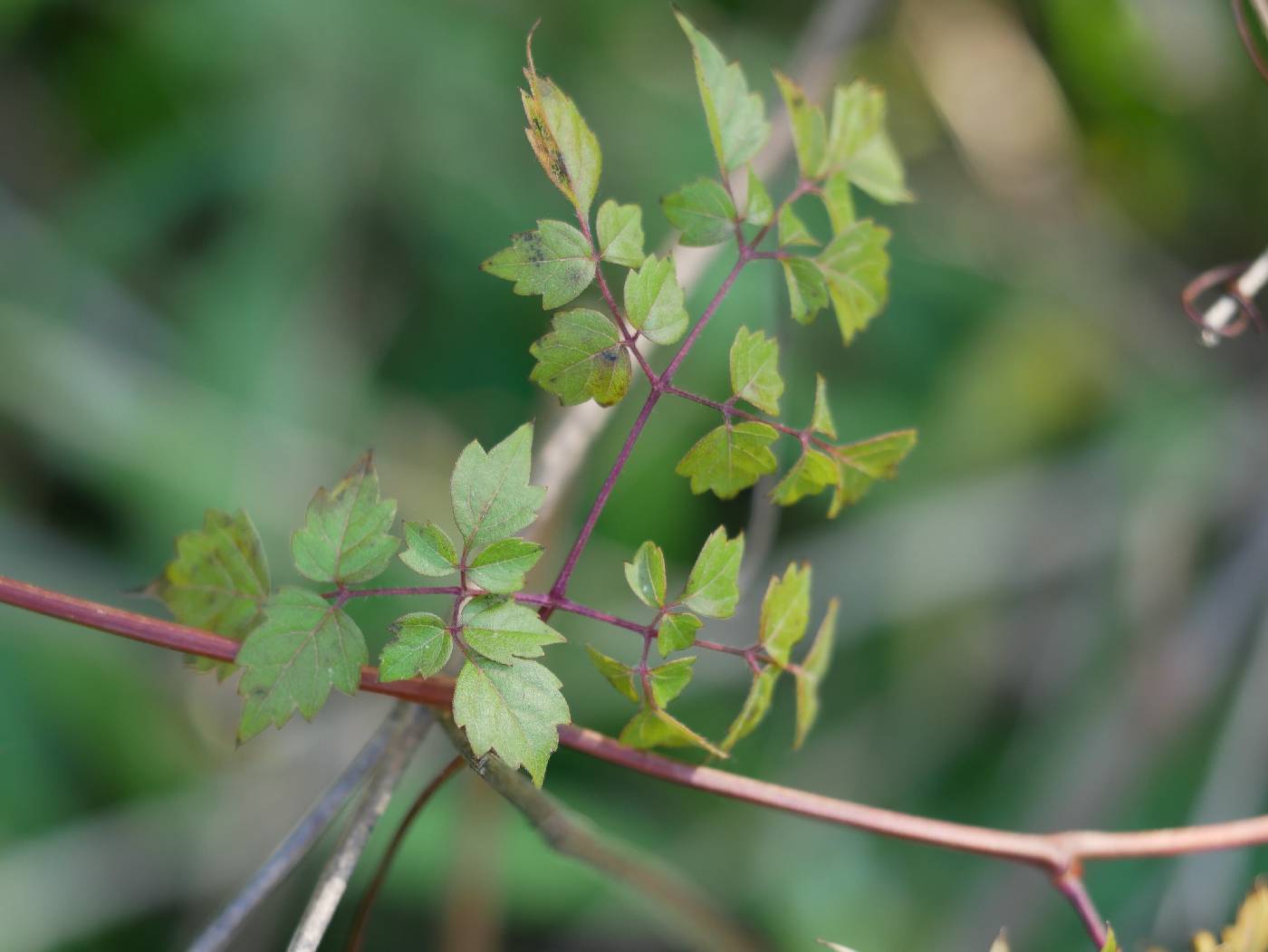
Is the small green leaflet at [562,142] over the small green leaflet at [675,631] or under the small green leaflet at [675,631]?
over

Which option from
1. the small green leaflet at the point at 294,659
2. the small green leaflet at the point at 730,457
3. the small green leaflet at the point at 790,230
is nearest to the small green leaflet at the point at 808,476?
the small green leaflet at the point at 730,457

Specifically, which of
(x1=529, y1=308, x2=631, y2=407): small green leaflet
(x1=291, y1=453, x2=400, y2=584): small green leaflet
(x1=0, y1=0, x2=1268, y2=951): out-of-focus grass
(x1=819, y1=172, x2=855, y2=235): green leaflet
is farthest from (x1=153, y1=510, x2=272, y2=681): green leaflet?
(x1=0, y1=0, x2=1268, y2=951): out-of-focus grass

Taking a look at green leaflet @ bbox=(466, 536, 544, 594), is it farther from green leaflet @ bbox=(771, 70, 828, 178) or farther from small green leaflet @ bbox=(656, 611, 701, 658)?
green leaflet @ bbox=(771, 70, 828, 178)

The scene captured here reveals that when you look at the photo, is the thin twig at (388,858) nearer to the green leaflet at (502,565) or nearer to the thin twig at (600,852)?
the thin twig at (600,852)

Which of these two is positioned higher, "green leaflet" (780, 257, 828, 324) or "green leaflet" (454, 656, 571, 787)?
"green leaflet" (780, 257, 828, 324)

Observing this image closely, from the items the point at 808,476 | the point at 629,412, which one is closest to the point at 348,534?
the point at 808,476

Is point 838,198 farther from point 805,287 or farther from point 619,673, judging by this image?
point 619,673
